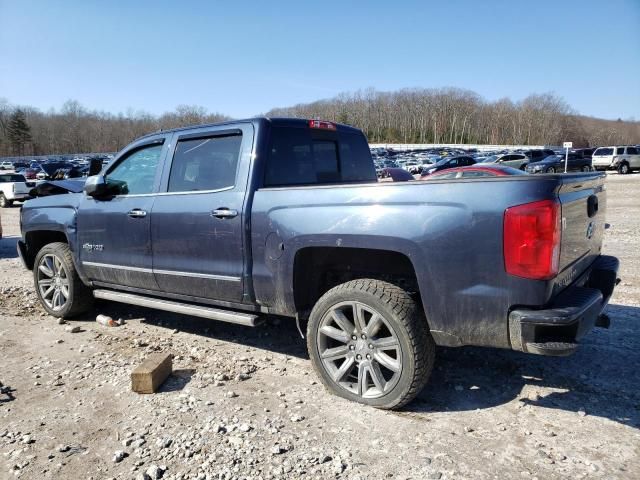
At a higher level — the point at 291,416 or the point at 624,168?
the point at 624,168

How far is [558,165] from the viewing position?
3466cm

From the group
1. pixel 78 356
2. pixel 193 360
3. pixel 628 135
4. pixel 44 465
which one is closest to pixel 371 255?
pixel 193 360

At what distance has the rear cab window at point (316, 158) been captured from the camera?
13.1 ft

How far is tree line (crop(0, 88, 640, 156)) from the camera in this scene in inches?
5315

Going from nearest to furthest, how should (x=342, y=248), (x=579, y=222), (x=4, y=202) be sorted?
1. (x=579, y=222)
2. (x=342, y=248)
3. (x=4, y=202)

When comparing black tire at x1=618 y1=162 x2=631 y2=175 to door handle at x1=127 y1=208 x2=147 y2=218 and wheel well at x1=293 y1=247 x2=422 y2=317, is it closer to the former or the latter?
wheel well at x1=293 y1=247 x2=422 y2=317

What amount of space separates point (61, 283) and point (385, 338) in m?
4.00

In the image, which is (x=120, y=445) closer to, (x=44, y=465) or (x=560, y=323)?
(x=44, y=465)

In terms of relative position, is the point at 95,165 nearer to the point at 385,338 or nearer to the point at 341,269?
the point at 341,269

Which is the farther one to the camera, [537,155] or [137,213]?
[537,155]


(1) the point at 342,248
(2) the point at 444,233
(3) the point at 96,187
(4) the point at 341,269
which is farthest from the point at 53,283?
(2) the point at 444,233

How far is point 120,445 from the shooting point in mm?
2938

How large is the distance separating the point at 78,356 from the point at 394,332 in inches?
117

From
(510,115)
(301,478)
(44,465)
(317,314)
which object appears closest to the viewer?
(301,478)
